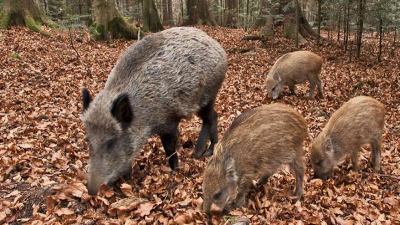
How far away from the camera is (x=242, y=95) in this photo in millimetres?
11383

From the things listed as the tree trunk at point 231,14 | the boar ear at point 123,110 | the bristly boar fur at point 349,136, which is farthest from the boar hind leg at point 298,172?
Answer: the tree trunk at point 231,14

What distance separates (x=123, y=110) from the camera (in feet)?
16.0

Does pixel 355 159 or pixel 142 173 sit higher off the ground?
pixel 142 173

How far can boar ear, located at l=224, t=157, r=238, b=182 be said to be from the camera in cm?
450

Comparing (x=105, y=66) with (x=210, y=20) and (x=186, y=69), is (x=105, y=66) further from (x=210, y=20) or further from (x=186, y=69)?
(x=210, y=20)

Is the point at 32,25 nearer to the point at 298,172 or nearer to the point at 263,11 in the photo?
the point at 263,11

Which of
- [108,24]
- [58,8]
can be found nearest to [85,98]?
[108,24]

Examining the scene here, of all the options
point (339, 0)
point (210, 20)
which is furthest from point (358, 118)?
point (210, 20)

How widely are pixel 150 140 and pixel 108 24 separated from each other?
1230 centimetres

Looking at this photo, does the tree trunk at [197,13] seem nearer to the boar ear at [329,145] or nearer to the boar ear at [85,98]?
the boar ear at [329,145]

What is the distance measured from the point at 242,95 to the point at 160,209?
23.5ft

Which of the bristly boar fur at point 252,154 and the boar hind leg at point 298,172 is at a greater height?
the bristly boar fur at point 252,154

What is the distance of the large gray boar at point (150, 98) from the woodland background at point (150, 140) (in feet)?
1.34

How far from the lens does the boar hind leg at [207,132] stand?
6473 millimetres
